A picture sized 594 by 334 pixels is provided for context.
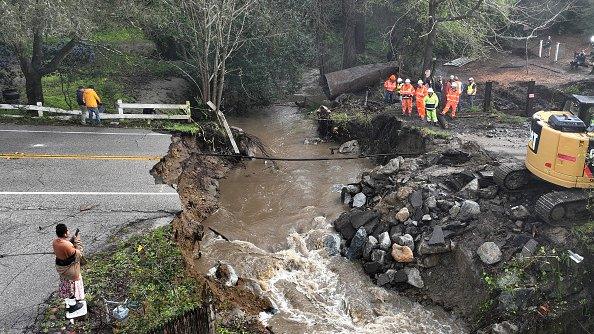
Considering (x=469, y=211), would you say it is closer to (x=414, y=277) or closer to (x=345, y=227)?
(x=414, y=277)

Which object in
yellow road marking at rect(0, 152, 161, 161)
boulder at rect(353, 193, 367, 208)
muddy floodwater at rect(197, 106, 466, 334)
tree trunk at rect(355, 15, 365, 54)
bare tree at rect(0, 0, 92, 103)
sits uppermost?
bare tree at rect(0, 0, 92, 103)

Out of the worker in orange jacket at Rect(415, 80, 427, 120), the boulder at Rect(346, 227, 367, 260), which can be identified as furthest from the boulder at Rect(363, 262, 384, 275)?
the worker in orange jacket at Rect(415, 80, 427, 120)

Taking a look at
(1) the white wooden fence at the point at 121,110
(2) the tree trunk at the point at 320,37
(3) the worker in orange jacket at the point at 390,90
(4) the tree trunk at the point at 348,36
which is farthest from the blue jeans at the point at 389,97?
(1) the white wooden fence at the point at 121,110

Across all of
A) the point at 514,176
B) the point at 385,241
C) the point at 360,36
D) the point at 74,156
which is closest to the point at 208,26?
the point at 74,156

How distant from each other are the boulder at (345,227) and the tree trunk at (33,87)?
1170 cm

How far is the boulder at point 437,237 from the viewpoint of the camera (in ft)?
32.4

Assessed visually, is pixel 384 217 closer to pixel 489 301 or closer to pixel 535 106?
pixel 489 301

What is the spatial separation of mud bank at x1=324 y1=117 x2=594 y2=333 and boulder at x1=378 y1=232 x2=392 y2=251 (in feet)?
0.07

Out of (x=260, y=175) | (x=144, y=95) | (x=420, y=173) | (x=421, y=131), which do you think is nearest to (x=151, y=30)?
(x=144, y=95)

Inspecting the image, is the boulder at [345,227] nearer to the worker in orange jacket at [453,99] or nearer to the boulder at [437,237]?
the boulder at [437,237]

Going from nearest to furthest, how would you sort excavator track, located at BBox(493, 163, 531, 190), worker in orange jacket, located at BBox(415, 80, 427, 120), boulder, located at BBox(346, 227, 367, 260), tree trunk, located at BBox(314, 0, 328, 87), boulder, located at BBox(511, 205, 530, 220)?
1. boulder, located at BBox(511, 205, 530, 220)
2. excavator track, located at BBox(493, 163, 531, 190)
3. boulder, located at BBox(346, 227, 367, 260)
4. worker in orange jacket, located at BBox(415, 80, 427, 120)
5. tree trunk, located at BBox(314, 0, 328, 87)

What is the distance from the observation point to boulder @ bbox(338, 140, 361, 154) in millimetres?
17875

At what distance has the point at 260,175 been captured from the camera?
15633 millimetres

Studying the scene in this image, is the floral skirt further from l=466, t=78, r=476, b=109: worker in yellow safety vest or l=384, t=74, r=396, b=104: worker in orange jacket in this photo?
l=466, t=78, r=476, b=109: worker in yellow safety vest
